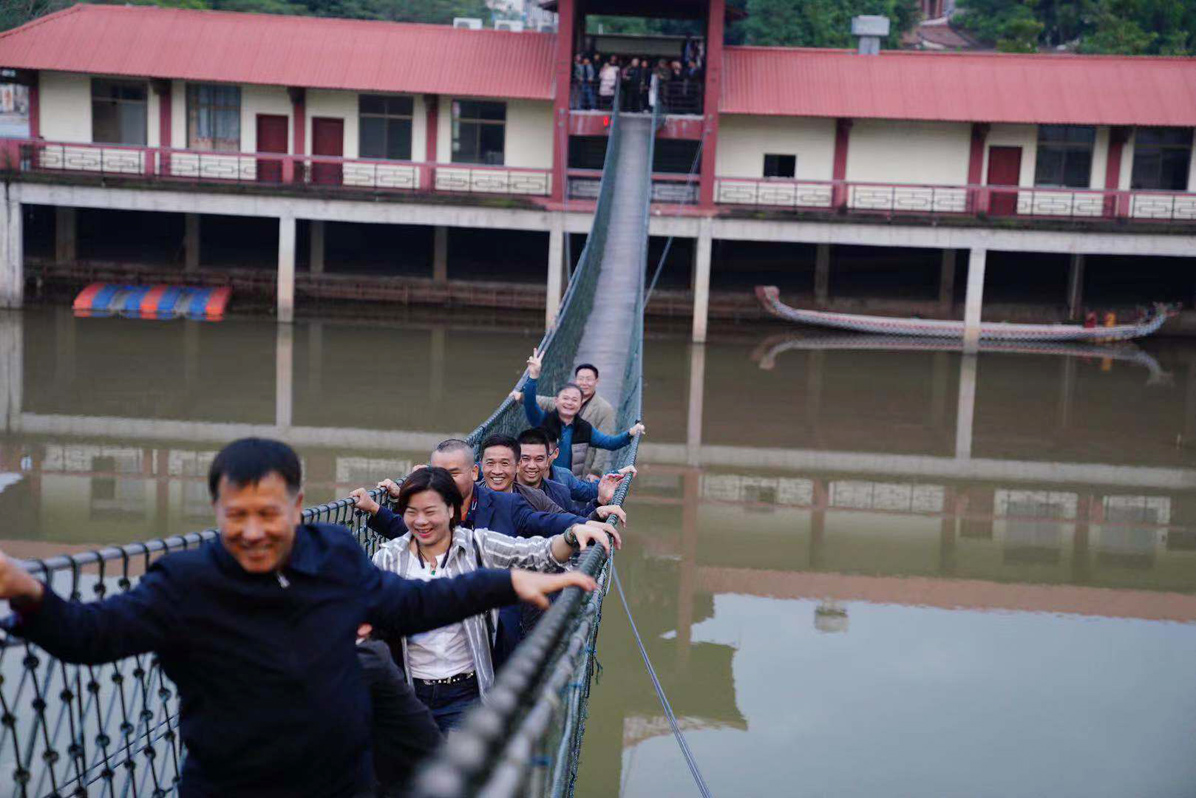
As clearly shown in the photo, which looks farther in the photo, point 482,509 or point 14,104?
point 14,104

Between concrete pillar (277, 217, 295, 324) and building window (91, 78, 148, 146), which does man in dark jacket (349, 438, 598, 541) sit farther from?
building window (91, 78, 148, 146)

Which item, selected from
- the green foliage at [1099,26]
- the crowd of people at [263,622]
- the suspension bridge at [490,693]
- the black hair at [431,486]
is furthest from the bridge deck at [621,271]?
the green foliage at [1099,26]

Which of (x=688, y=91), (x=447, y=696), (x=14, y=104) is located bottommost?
(x=447, y=696)

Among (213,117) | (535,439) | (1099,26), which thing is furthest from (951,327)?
(535,439)

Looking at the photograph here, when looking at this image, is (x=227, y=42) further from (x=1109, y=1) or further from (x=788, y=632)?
(x=1109, y=1)

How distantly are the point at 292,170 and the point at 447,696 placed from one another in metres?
16.1

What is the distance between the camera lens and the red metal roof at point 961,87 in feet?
60.7

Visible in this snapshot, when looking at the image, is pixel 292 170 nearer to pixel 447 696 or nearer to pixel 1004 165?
pixel 1004 165

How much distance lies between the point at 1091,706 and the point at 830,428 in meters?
6.79

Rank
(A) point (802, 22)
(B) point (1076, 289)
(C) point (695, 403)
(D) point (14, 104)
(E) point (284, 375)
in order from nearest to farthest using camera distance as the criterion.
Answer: (C) point (695, 403)
(E) point (284, 375)
(B) point (1076, 289)
(A) point (802, 22)
(D) point (14, 104)

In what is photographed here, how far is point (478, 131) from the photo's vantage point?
1964cm

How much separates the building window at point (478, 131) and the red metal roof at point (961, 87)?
10.9ft

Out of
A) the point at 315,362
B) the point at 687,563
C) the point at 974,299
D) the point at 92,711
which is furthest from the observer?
the point at 974,299

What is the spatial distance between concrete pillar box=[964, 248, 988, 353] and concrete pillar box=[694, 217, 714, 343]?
3323 millimetres
